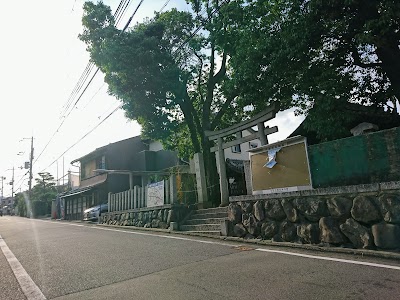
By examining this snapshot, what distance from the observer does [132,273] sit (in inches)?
233

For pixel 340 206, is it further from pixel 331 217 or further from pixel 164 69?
pixel 164 69

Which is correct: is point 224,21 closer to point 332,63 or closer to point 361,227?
point 332,63

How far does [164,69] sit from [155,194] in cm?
630

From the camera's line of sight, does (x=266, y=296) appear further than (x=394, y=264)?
No

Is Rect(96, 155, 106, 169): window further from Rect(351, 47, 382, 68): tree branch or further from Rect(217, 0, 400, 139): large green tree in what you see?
Rect(351, 47, 382, 68): tree branch

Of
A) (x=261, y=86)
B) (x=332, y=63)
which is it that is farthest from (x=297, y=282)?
(x=332, y=63)

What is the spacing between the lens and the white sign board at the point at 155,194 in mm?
15027

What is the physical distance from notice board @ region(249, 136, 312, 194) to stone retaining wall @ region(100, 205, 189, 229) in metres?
5.07

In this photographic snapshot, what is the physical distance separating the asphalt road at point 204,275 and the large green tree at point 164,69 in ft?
23.6

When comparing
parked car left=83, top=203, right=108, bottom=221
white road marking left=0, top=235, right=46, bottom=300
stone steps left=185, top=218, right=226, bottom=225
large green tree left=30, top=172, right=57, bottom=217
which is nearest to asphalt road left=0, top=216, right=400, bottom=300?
white road marking left=0, top=235, right=46, bottom=300

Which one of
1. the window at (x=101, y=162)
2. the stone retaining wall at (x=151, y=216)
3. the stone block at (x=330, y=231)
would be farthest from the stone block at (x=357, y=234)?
the window at (x=101, y=162)

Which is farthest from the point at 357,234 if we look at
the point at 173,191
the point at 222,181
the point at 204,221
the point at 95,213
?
the point at 95,213

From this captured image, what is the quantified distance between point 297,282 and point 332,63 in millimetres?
8188

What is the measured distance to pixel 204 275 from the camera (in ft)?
17.9
